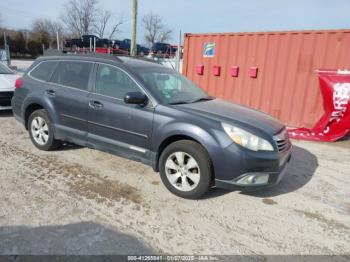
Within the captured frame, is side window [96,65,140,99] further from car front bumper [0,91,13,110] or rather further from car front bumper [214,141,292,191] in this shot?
car front bumper [0,91,13,110]

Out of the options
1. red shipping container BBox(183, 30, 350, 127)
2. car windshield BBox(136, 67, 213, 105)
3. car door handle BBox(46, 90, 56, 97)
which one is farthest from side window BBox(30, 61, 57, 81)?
red shipping container BBox(183, 30, 350, 127)

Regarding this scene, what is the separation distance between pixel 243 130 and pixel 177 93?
1280 millimetres

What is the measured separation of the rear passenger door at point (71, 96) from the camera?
174 inches

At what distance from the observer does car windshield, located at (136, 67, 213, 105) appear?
398 cm

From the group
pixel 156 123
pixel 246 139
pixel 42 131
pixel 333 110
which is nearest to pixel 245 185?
pixel 246 139

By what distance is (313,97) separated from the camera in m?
7.47

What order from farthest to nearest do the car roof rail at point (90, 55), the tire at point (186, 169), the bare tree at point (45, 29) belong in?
1. the bare tree at point (45, 29)
2. the car roof rail at point (90, 55)
3. the tire at point (186, 169)

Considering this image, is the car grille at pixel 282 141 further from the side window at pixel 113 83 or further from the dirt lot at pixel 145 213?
the side window at pixel 113 83

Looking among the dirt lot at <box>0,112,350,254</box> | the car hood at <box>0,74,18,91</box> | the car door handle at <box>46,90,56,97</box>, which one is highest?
the car door handle at <box>46,90,56,97</box>

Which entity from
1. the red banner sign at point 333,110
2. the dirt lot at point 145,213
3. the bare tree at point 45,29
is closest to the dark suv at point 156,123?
the dirt lot at point 145,213

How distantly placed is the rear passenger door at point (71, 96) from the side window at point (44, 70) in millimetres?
187

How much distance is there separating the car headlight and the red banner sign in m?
3.91

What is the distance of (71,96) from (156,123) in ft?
5.28

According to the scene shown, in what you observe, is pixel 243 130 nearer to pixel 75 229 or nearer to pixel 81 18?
pixel 75 229
